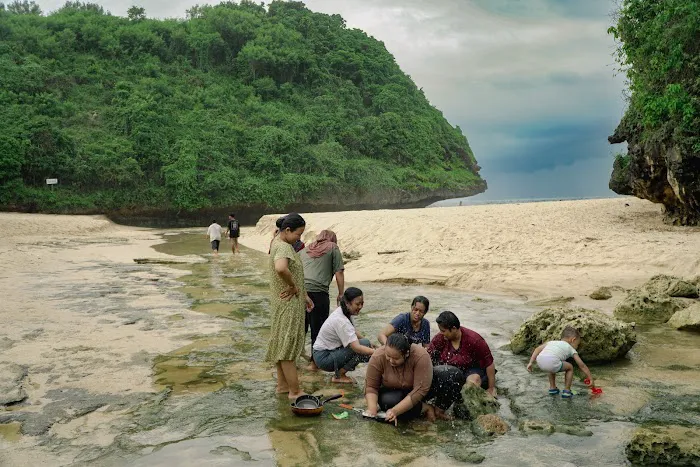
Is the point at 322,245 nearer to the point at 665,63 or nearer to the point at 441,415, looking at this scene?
the point at 441,415

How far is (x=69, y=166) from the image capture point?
43.7 m

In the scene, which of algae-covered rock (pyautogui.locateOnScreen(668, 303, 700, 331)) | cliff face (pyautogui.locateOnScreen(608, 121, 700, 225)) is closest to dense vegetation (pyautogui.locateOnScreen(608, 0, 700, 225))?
cliff face (pyautogui.locateOnScreen(608, 121, 700, 225))

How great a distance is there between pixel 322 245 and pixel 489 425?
130 inches

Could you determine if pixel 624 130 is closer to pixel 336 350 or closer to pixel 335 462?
pixel 336 350

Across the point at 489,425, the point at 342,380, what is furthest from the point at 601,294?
the point at 489,425

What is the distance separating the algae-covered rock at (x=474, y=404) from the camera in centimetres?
547

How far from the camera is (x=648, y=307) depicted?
31.6 ft

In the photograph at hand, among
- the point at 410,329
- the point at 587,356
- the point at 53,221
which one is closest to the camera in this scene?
the point at 410,329

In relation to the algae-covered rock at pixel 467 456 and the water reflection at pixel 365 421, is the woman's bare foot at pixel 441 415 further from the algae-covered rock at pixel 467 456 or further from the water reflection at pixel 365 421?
the algae-covered rock at pixel 467 456

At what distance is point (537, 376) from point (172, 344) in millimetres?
4994

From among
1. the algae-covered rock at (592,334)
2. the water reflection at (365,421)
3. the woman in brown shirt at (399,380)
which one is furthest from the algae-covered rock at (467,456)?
the algae-covered rock at (592,334)

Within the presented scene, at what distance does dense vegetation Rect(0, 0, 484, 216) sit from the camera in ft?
148

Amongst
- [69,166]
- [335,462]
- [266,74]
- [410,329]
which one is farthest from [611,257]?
[266,74]

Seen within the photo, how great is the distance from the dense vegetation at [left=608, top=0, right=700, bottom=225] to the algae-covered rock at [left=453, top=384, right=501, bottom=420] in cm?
1276
